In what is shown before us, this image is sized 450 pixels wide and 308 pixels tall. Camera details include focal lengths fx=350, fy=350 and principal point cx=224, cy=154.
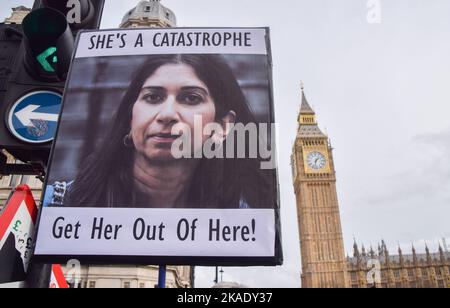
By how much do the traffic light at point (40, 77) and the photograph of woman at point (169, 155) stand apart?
0.45 metres

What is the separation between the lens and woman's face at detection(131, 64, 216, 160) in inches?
130

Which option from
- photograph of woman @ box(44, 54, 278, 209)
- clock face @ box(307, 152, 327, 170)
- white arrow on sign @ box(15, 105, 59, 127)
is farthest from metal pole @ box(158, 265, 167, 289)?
clock face @ box(307, 152, 327, 170)

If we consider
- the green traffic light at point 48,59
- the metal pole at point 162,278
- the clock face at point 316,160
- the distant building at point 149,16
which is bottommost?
the metal pole at point 162,278

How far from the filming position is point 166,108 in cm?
348

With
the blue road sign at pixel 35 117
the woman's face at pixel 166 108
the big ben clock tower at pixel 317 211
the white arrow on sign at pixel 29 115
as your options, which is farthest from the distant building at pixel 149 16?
the big ben clock tower at pixel 317 211

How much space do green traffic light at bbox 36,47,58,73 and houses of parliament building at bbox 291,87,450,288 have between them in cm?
8551

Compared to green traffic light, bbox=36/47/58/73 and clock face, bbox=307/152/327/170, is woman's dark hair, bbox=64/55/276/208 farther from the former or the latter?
clock face, bbox=307/152/327/170

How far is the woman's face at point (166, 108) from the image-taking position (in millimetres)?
3309

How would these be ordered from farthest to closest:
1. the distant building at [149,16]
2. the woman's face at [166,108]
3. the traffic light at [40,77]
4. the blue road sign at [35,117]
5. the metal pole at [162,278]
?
1. the distant building at [149,16]
2. the woman's face at [166,108]
3. the blue road sign at [35,117]
4. the traffic light at [40,77]
5. the metal pole at [162,278]

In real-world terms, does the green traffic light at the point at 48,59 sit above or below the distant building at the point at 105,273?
below

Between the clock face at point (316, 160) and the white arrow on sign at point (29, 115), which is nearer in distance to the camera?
the white arrow on sign at point (29, 115)

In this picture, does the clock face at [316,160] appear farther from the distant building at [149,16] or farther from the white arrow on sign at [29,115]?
the white arrow on sign at [29,115]

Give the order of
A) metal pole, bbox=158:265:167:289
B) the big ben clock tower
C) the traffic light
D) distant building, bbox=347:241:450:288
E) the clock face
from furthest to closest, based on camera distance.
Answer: the clock face → distant building, bbox=347:241:450:288 → the big ben clock tower → the traffic light → metal pole, bbox=158:265:167:289

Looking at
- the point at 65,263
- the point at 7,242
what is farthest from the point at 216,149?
the point at 7,242
